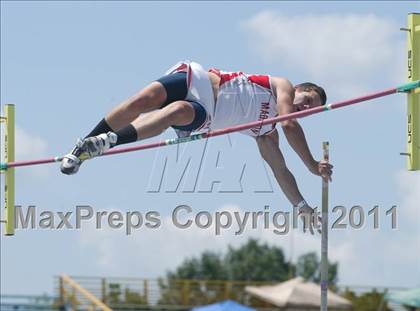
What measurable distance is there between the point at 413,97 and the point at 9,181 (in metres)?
4.36

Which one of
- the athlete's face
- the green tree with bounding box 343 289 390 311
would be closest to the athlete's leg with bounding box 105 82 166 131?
the athlete's face

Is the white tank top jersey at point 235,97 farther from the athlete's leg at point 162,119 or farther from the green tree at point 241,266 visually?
the green tree at point 241,266

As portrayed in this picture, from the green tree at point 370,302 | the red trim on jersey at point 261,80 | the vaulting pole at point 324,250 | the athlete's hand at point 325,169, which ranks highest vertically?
the red trim on jersey at point 261,80

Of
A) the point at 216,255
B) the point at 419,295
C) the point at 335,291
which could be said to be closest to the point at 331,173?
the point at 419,295

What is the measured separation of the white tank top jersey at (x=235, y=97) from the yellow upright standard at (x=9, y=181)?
272 centimetres

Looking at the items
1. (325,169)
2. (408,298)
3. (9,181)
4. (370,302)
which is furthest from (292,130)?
(370,302)

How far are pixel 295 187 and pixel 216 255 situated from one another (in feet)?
149

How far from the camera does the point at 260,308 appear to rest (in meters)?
26.0

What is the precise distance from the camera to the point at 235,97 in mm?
9250

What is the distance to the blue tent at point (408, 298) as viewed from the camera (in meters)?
19.7

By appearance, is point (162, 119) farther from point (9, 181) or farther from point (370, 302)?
point (370, 302)

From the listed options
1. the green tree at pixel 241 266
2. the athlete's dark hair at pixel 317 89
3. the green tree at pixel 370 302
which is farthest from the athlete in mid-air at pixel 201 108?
the green tree at pixel 241 266

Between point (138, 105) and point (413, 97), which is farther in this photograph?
point (138, 105)

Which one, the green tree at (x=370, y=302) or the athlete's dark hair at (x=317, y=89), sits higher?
the athlete's dark hair at (x=317, y=89)
